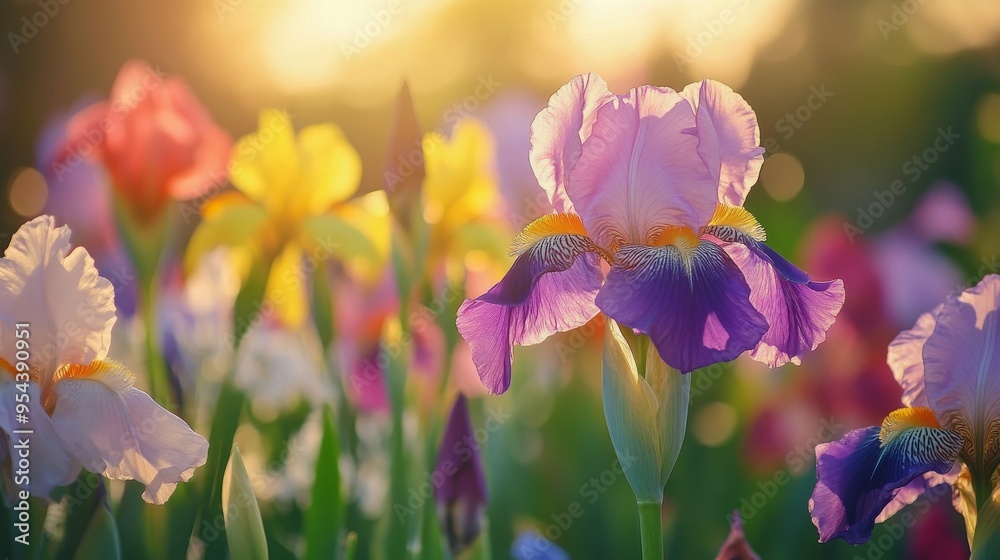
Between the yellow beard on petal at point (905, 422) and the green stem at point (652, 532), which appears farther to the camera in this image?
the yellow beard on petal at point (905, 422)

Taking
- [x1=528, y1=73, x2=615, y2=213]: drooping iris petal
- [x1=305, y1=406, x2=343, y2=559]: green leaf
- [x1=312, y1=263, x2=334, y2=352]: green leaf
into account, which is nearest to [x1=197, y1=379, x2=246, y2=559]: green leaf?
[x1=305, y1=406, x2=343, y2=559]: green leaf

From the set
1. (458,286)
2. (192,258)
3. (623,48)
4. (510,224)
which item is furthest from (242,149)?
(623,48)

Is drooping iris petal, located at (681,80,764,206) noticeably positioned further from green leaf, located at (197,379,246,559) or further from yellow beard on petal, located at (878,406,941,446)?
green leaf, located at (197,379,246,559)

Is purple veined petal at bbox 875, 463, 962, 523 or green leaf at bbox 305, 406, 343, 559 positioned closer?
purple veined petal at bbox 875, 463, 962, 523

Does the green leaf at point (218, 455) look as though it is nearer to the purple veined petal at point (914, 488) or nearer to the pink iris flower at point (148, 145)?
the pink iris flower at point (148, 145)

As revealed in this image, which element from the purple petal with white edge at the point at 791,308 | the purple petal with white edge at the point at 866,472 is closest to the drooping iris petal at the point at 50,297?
the purple petal with white edge at the point at 791,308

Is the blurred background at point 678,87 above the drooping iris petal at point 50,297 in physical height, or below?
below
